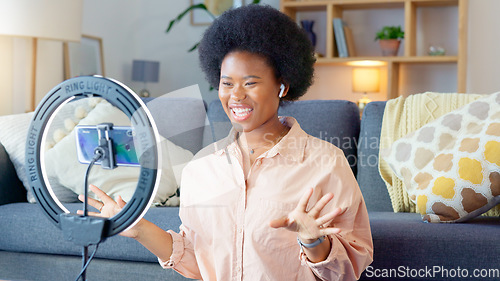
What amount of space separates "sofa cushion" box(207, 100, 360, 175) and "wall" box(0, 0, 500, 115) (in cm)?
189

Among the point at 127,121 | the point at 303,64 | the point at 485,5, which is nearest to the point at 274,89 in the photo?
the point at 303,64

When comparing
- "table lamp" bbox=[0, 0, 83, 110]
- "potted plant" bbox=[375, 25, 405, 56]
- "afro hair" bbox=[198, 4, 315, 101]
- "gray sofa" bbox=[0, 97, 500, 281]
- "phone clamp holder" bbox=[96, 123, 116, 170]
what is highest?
"potted plant" bbox=[375, 25, 405, 56]

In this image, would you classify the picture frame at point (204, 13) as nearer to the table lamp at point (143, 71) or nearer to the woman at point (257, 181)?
the table lamp at point (143, 71)

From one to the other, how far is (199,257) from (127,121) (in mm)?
587

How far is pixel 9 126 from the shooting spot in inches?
86.9

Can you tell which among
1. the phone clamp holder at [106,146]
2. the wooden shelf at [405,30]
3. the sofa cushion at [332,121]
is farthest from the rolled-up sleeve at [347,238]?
the wooden shelf at [405,30]

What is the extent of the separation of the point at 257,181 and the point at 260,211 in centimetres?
7

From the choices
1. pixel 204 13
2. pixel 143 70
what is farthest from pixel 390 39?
pixel 143 70

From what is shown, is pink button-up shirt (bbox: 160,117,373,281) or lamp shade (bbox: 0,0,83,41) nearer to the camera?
pink button-up shirt (bbox: 160,117,373,281)

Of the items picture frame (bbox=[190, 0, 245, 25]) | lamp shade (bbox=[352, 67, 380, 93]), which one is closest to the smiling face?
lamp shade (bbox=[352, 67, 380, 93])

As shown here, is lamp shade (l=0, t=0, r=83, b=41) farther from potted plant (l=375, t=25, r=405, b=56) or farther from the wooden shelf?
potted plant (l=375, t=25, r=405, b=56)


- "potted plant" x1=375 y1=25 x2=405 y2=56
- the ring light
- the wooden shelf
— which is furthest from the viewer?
"potted plant" x1=375 y1=25 x2=405 y2=56

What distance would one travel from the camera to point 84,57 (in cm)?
407

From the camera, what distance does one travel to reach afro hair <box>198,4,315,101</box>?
118 centimetres
